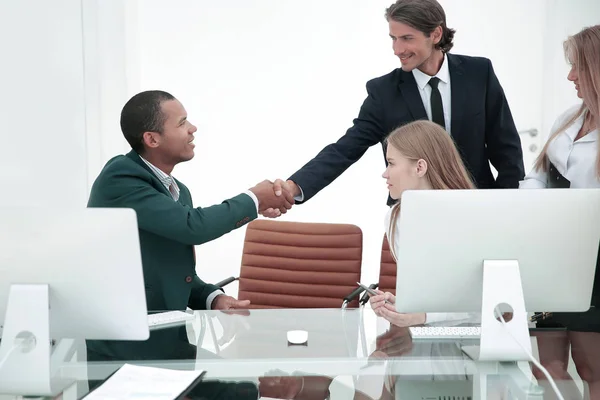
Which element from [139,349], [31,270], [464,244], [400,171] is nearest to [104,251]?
[31,270]

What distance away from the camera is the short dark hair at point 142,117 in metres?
2.71

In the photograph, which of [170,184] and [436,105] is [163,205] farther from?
[436,105]

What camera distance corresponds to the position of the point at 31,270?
1.75 meters

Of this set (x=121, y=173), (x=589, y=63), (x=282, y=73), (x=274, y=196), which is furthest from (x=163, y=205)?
(x=282, y=73)

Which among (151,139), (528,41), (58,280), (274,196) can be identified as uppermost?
(528,41)

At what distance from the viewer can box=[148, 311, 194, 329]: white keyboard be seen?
2.29 meters

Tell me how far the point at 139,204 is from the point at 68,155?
2.07 m

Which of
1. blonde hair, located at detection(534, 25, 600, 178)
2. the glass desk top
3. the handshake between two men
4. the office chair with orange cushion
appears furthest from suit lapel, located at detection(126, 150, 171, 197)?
blonde hair, located at detection(534, 25, 600, 178)

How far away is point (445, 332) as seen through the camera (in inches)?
83.1

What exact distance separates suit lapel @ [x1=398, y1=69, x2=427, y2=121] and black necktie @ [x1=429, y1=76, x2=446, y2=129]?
0.04 meters

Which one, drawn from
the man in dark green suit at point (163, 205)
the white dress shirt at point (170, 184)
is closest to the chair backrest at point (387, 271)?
the man in dark green suit at point (163, 205)

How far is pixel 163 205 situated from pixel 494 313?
1220mm

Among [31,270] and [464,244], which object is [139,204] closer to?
[31,270]

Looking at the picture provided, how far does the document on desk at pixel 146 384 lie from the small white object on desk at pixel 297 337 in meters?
0.33
